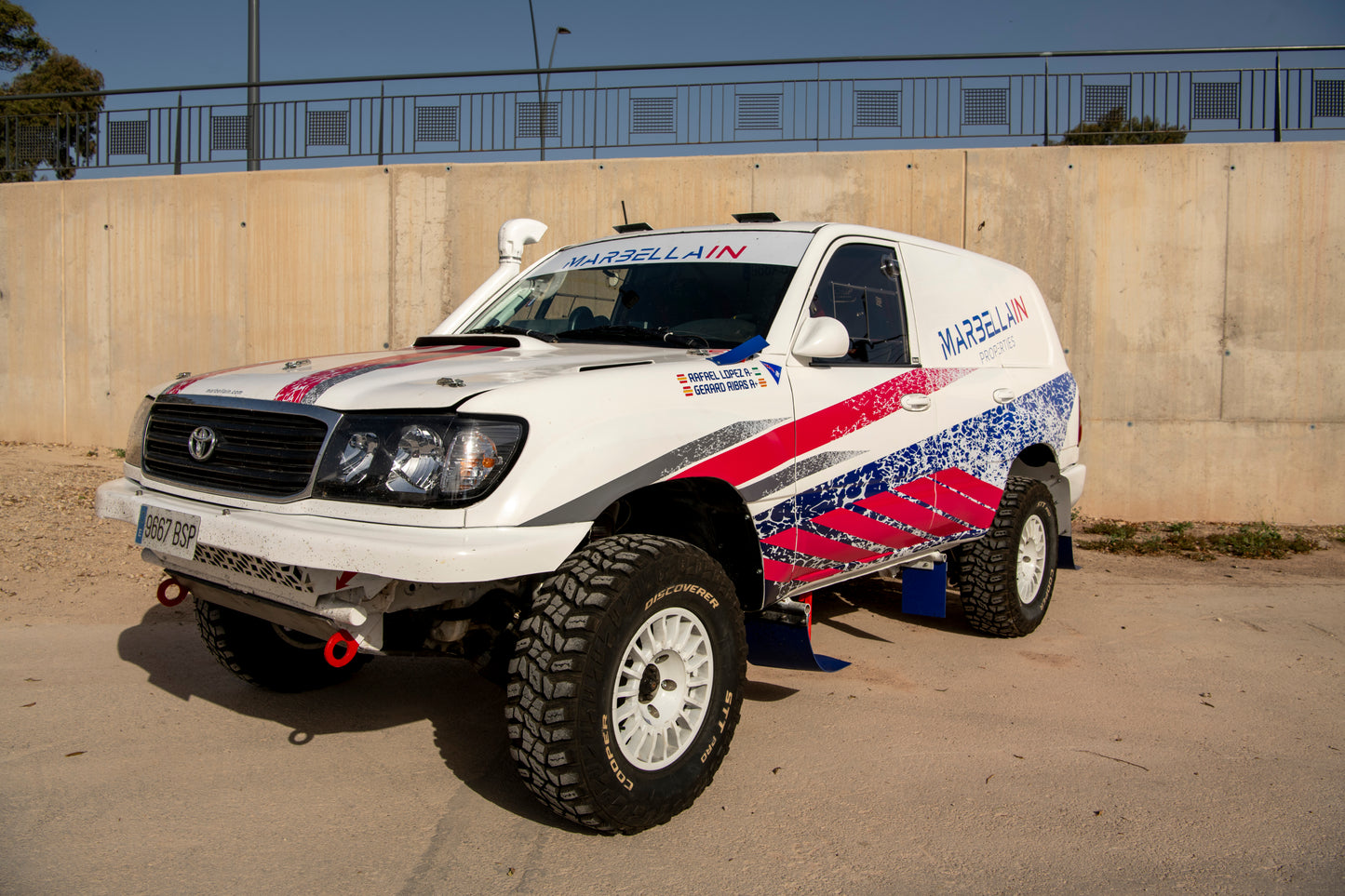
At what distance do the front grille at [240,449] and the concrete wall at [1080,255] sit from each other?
711 cm

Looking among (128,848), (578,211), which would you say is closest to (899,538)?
(128,848)

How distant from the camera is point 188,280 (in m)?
11.2

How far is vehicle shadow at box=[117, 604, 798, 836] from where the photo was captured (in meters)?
3.38

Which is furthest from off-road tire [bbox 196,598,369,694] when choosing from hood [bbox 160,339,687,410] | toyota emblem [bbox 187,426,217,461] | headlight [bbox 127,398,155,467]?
hood [bbox 160,339,687,410]

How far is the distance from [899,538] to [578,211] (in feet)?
22.6

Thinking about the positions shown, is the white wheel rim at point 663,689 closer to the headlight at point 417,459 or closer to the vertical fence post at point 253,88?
the headlight at point 417,459

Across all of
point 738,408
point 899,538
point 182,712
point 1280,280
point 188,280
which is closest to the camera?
point 738,408

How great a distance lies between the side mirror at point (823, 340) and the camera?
347 cm

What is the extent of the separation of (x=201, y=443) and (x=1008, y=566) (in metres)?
3.95

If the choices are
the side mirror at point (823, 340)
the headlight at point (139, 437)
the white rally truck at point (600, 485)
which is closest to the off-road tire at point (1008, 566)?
the white rally truck at point (600, 485)

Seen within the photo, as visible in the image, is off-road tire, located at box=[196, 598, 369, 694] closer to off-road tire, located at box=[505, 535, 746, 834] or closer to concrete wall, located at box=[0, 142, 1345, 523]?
off-road tire, located at box=[505, 535, 746, 834]

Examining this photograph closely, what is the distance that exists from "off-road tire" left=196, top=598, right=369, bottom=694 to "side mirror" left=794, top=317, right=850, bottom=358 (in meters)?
2.26

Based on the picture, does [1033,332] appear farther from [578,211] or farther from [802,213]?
[578,211]

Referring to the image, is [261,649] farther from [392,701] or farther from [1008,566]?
[1008,566]
